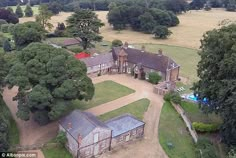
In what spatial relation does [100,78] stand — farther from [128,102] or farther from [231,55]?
[231,55]

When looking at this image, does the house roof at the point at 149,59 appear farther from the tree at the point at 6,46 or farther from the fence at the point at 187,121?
the tree at the point at 6,46

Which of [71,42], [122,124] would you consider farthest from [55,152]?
[71,42]

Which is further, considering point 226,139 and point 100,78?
point 100,78

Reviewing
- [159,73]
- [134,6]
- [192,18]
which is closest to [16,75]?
[159,73]

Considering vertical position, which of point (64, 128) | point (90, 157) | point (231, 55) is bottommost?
point (90, 157)

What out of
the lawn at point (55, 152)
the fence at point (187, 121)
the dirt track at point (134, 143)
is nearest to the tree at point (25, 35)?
the dirt track at point (134, 143)
